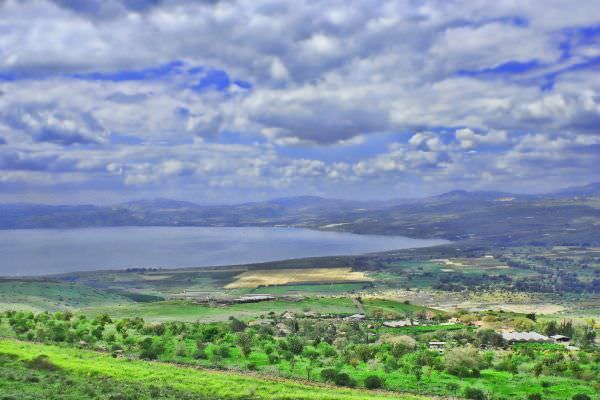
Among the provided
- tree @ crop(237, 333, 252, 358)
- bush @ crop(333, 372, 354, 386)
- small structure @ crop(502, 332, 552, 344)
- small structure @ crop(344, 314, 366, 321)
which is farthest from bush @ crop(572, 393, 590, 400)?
small structure @ crop(344, 314, 366, 321)

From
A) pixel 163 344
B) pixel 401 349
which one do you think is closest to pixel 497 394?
pixel 401 349

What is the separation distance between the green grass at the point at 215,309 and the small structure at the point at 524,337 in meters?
38.8

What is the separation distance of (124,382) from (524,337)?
48.9 m

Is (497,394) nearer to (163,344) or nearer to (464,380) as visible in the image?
(464,380)

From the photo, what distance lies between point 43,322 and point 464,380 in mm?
41041

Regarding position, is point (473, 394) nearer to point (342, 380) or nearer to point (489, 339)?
point (342, 380)

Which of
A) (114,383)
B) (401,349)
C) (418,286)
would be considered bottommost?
(418,286)

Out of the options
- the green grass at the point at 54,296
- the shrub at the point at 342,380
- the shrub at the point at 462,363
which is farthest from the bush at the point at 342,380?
the green grass at the point at 54,296

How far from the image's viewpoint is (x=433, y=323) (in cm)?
8119

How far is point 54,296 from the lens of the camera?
137m

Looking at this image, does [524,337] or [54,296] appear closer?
[524,337]

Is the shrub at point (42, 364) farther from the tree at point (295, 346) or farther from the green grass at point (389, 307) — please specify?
the green grass at point (389, 307)

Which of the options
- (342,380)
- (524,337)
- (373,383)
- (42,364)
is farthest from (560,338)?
(42,364)

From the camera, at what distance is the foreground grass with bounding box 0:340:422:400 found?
89.4 ft
